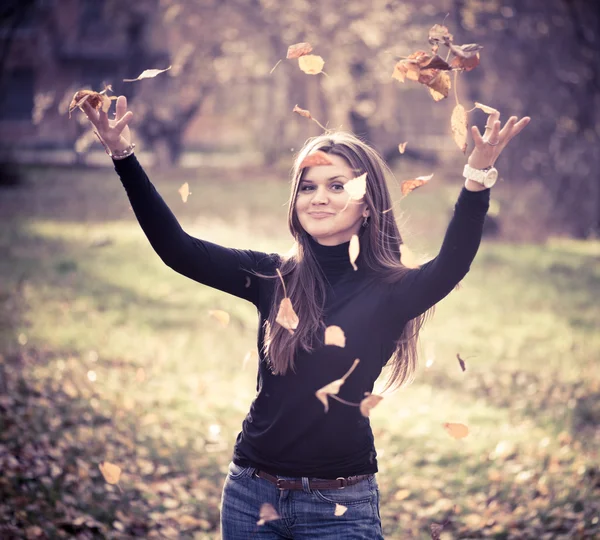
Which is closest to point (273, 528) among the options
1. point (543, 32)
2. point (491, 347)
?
point (491, 347)

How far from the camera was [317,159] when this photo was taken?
9.40ft

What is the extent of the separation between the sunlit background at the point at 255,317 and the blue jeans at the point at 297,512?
0.06 meters

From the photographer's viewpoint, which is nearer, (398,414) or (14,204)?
(398,414)

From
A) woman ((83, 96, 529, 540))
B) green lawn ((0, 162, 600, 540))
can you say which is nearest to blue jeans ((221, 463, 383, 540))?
woman ((83, 96, 529, 540))

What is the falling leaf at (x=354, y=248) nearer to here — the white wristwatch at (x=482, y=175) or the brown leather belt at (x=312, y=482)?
the white wristwatch at (x=482, y=175)

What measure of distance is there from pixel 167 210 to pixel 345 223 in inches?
24.0

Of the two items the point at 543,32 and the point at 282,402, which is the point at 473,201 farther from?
the point at 543,32

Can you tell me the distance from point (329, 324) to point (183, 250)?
0.55m

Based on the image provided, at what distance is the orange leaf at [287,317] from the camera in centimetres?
277

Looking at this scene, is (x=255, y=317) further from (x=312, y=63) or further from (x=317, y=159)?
(x=317, y=159)

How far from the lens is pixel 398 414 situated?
7.38m

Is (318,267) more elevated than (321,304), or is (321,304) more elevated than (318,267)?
(318,267)

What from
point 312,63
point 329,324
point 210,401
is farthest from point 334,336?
point 210,401

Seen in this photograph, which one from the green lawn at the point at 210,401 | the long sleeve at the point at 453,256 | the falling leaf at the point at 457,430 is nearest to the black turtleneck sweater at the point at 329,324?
the long sleeve at the point at 453,256
